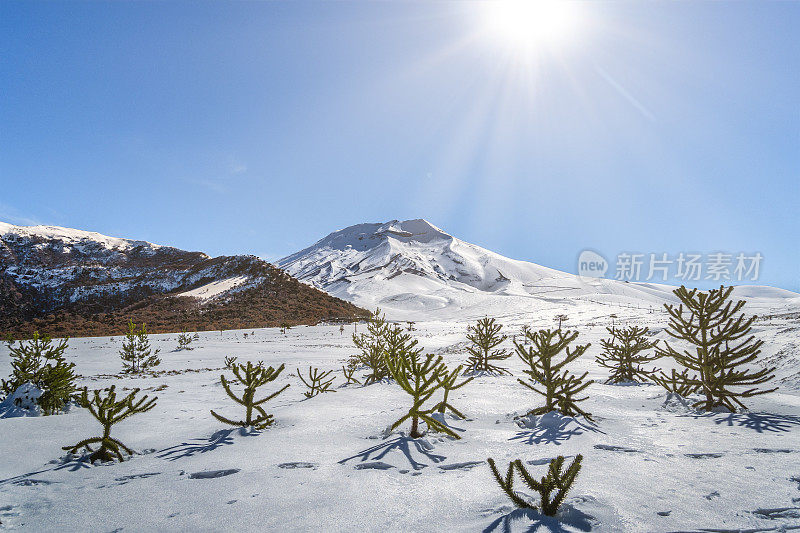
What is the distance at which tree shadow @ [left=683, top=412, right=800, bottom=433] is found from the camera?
336 centimetres

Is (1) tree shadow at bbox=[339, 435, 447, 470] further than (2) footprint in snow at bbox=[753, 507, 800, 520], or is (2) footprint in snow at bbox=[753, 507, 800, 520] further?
(1) tree shadow at bbox=[339, 435, 447, 470]

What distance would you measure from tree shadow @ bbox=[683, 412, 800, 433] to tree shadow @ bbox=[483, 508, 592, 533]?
299 centimetres

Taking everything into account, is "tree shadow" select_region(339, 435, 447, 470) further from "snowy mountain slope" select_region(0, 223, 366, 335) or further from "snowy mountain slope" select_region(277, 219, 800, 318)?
"snowy mountain slope" select_region(277, 219, 800, 318)

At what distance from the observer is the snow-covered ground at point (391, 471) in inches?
73.5

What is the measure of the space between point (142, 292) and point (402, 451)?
48436mm

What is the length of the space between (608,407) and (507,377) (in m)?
3.04

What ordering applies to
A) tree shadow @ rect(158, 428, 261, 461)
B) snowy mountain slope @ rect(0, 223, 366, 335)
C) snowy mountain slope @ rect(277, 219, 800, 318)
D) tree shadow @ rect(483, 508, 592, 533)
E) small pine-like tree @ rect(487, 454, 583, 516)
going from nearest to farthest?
tree shadow @ rect(483, 508, 592, 533) < small pine-like tree @ rect(487, 454, 583, 516) < tree shadow @ rect(158, 428, 261, 461) < snowy mountain slope @ rect(0, 223, 366, 335) < snowy mountain slope @ rect(277, 219, 800, 318)

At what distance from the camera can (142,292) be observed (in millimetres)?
40156

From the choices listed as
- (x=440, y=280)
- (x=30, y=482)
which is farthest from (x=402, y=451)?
(x=440, y=280)

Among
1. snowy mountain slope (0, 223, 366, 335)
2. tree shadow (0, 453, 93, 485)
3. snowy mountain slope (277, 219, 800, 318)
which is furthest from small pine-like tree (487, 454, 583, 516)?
snowy mountain slope (277, 219, 800, 318)

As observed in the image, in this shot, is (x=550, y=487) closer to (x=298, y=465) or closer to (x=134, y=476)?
(x=298, y=465)

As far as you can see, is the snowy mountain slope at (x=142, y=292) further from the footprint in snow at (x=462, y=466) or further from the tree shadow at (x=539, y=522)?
the tree shadow at (x=539, y=522)

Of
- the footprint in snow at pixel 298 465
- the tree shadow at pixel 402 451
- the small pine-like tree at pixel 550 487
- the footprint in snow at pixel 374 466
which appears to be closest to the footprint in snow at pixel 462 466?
the tree shadow at pixel 402 451

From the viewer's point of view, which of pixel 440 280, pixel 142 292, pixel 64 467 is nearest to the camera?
pixel 64 467
